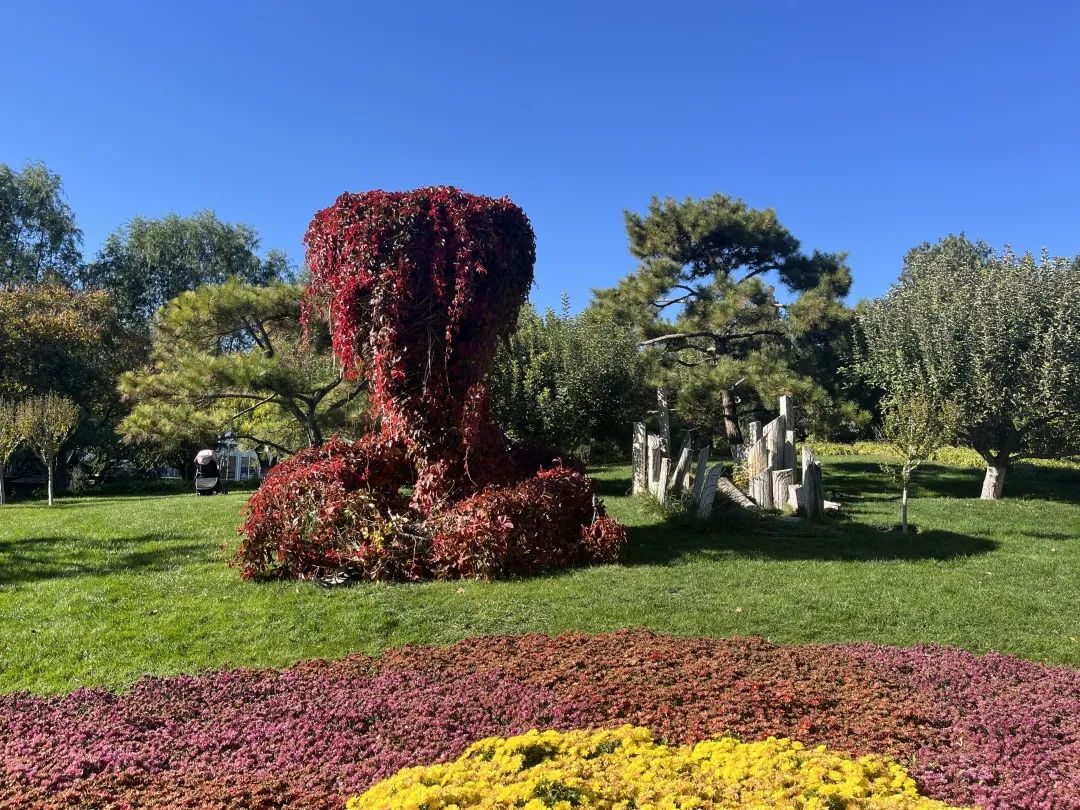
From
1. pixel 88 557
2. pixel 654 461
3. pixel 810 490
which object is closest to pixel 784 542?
pixel 810 490

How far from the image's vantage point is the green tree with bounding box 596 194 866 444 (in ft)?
57.9

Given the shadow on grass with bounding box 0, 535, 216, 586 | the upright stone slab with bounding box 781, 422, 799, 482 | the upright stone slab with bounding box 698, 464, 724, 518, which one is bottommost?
the shadow on grass with bounding box 0, 535, 216, 586

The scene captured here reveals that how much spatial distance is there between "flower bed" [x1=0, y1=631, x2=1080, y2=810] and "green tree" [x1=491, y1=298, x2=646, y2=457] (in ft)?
31.2

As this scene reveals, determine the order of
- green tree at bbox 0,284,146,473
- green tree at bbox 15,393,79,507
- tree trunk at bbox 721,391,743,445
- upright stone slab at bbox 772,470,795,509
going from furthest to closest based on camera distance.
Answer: green tree at bbox 0,284,146,473 < tree trunk at bbox 721,391,743,445 < green tree at bbox 15,393,79,507 < upright stone slab at bbox 772,470,795,509

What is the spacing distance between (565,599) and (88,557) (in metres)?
5.86

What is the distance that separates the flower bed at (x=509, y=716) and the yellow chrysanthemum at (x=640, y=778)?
0.34m

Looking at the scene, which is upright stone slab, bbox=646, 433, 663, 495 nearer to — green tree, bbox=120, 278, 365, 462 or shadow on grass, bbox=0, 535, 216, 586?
shadow on grass, bbox=0, 535, 216, 586

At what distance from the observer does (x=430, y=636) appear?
5.67 metres

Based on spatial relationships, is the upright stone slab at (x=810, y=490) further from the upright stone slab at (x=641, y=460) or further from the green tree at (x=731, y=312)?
the green tree at (x=731, y=312)

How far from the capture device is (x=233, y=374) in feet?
50.6

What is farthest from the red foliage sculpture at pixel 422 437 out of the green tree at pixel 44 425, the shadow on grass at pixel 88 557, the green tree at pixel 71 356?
the green tree at pixel 71 356

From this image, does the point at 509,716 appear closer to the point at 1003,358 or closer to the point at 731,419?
the point at 1003,358

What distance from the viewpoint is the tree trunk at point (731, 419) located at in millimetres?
19250

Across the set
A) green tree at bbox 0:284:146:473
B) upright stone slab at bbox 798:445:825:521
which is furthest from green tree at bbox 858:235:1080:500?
green tree at bbox 0:284:146:473
